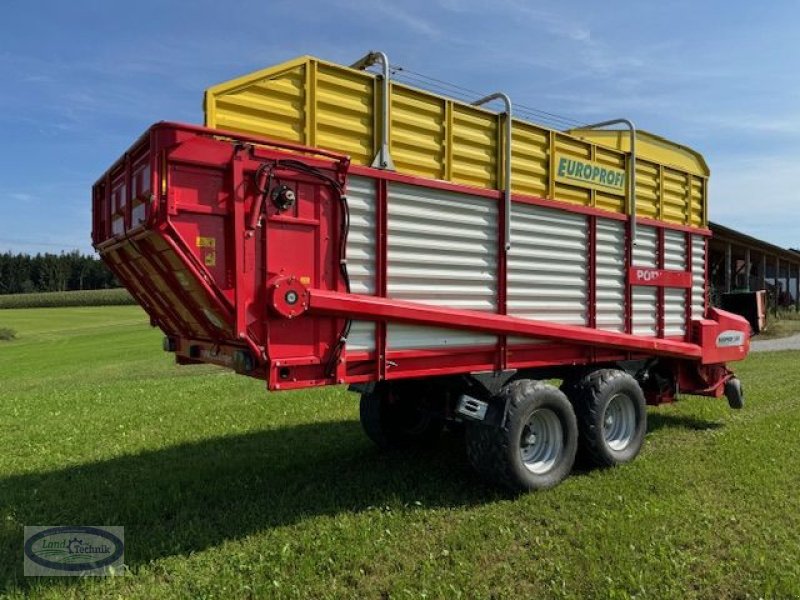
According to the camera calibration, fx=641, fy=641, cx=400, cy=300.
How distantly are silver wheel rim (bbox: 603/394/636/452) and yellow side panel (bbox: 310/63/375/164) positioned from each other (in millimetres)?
3418

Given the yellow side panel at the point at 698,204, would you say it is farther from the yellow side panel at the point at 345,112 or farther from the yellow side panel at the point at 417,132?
the yellow side panel at the point at 345,112

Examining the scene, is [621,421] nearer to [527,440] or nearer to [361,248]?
[527,440]

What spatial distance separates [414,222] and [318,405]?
4.94 m

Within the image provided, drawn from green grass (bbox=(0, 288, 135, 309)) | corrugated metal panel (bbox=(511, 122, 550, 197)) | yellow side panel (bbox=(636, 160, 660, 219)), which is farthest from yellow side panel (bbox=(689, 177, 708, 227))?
green grass (bbox=(0, 288, 135, 309))

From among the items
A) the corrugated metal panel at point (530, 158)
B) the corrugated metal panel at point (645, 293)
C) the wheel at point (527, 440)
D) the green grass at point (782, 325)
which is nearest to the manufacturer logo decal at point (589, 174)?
the corrugated metal panel at point (530, 158)

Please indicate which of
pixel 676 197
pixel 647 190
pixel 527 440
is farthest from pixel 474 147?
pixel 676 197

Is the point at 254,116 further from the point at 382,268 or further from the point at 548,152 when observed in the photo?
the point at 548,152

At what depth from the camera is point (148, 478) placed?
5758 millimetres

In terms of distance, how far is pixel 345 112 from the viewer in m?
4.52

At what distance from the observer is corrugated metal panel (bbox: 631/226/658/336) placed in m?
6.58

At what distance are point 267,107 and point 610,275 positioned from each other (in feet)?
12.3

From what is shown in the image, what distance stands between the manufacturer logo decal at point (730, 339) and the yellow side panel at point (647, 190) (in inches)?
70.0

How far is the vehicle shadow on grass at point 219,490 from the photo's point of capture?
450 cm

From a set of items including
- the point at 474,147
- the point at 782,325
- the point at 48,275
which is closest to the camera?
the point at 474,147
